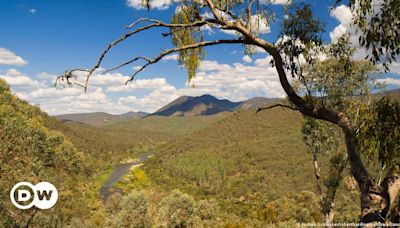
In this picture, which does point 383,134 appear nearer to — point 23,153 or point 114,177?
point 23,153

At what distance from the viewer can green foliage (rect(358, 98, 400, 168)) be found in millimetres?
5438

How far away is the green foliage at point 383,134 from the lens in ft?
17.8

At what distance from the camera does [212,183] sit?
124000mm

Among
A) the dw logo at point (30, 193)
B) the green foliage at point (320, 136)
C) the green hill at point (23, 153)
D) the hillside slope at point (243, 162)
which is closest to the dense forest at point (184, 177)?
the green hill at point (23, 153)

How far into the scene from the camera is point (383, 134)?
5.63m

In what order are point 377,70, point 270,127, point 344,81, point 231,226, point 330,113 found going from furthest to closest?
1. point 270,127
2. point 231,226
3. point 377,70
4. point 344,81
5. point 330,113

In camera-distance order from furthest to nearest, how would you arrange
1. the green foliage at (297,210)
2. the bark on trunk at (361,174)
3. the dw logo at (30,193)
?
the green foliage at (297,210) → the dw logo at (30,193) → the bark on trunk at (361,174)

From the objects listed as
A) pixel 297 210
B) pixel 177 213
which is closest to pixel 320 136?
pixel 177 213

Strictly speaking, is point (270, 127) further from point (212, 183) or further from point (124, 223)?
point (124, 223)

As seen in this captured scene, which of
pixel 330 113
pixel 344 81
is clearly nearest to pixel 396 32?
pixel 330 113

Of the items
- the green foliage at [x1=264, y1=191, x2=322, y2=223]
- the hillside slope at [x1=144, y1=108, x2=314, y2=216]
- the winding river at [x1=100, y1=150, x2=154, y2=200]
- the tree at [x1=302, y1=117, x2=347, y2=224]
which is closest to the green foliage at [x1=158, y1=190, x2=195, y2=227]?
the green foliage at [x1=264, y1=191, x2=322, y2=223]

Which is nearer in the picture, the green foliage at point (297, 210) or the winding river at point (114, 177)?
the green foliage at point (297, 210)

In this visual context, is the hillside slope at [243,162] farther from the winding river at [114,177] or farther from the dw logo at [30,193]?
the dw logo at [30,193]

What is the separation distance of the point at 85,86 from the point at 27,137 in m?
12.3
